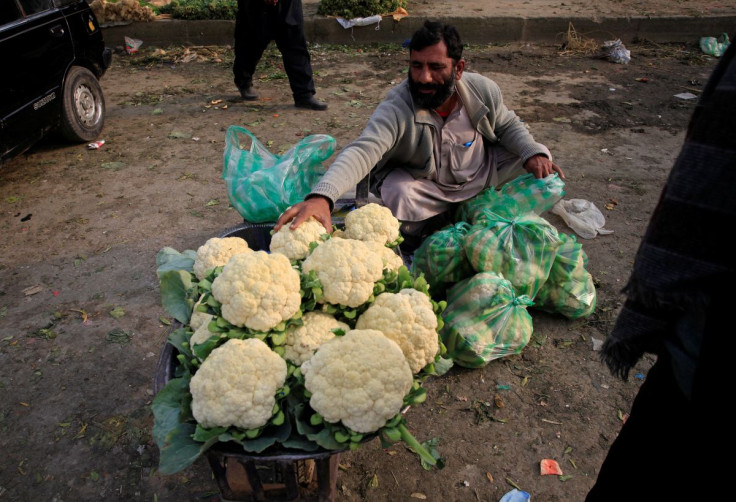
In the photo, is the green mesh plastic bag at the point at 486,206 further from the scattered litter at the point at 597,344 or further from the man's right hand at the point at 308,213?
the man's right hand at the point at 308,213

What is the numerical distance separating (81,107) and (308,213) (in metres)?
4.28

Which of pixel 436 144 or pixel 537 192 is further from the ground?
pixel 436 144

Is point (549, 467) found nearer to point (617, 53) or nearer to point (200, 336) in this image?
point (200, 336)

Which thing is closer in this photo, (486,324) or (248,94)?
(486,324)

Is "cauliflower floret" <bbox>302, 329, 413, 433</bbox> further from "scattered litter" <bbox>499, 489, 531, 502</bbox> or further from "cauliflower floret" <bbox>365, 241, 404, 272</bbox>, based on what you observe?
"scattered litter" <bbox>499, 489, 531, 502</bbox>

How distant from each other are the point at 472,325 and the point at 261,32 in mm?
4477

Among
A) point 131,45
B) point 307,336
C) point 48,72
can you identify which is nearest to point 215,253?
point 307,336

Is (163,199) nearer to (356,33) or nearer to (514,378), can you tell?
(514,378)

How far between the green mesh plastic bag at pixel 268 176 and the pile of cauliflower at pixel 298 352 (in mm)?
660

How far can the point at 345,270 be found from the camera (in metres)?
1.83

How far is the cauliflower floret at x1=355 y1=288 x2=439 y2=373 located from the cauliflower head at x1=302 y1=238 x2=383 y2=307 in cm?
9

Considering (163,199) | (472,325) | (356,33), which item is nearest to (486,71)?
(356,33)

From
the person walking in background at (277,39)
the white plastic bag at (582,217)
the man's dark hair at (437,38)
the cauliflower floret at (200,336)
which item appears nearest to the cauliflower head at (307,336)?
the cauliflower floret at (200,336)

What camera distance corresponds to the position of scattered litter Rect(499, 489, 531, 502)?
6.91ft
